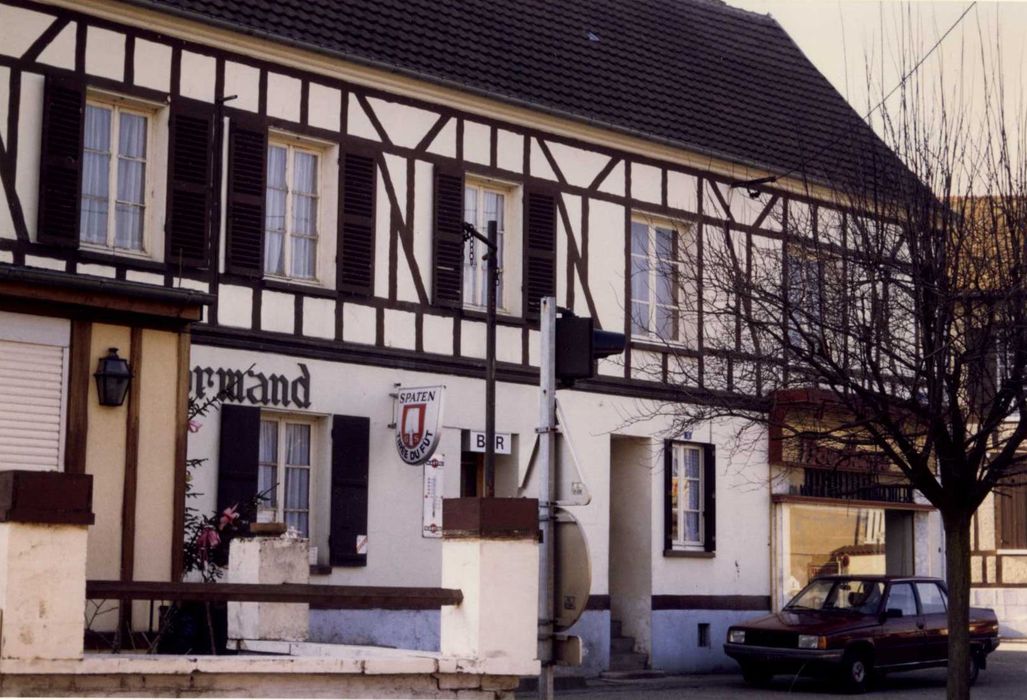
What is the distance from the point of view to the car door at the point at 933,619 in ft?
69.2

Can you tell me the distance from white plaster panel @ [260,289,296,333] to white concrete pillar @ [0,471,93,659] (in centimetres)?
944

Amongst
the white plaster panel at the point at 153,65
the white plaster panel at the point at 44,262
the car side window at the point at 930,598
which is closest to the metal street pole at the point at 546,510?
the white plaster panel at the point at 44,262

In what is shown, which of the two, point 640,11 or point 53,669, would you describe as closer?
point 53,669

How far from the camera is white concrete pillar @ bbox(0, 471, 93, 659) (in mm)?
8602

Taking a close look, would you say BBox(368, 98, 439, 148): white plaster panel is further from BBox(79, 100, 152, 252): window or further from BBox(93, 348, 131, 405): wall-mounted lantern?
BBox(93, 348, 131, 405): wall-mounted lantern

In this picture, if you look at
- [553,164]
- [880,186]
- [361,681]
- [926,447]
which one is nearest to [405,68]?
[553,164]

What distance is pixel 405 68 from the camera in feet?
64.8

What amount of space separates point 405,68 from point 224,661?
11582 mm

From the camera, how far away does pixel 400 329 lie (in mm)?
19609

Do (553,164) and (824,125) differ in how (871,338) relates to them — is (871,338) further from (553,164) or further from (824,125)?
(824,125)

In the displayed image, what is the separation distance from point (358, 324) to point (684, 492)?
6187mm

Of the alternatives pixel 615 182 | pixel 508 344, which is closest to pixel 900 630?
pixel 508 344

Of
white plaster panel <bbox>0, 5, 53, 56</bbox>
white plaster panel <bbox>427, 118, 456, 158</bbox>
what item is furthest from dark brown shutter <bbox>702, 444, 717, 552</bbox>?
white plaster panel <bbox>0, 5, 53, 56</bbox>

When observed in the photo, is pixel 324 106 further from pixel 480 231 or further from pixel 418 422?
pixel 418 422
